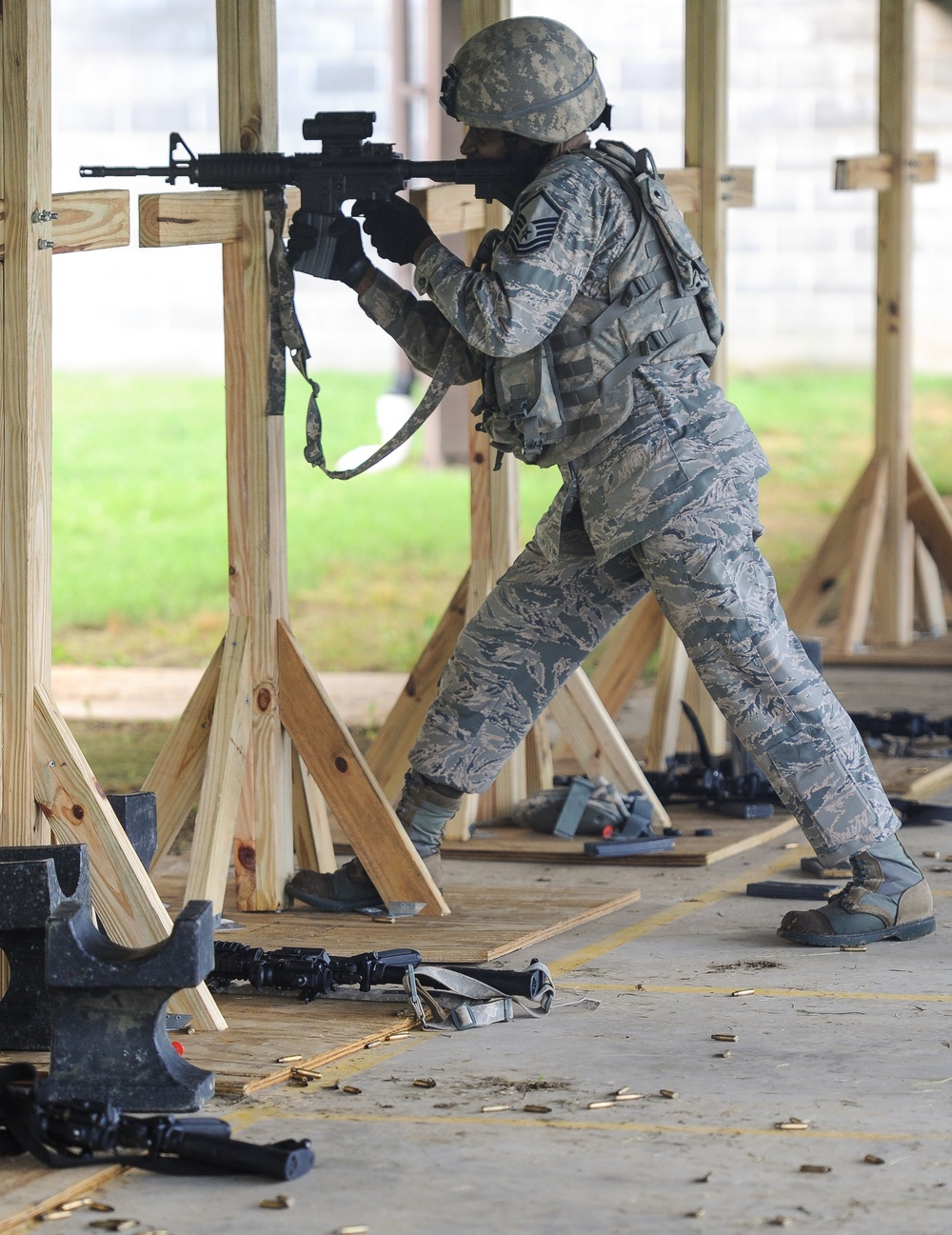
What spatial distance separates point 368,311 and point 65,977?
6.51 ft

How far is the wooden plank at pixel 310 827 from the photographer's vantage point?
4906 millimetres

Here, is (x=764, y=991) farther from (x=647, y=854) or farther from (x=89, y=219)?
(x=89, y=219)

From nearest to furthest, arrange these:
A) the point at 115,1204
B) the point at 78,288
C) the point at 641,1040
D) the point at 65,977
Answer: the point at 115,1204, the point at 65,977, the point at 641,1040, the point at 78,288

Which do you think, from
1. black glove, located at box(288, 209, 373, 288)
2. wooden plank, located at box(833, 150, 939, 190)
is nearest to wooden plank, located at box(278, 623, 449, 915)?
black glove, located at box(288, 209, 373, 288)

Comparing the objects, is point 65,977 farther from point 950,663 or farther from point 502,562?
point 950,663

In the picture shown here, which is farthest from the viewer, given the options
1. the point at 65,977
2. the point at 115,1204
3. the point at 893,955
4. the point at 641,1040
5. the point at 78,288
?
the point at 78,288

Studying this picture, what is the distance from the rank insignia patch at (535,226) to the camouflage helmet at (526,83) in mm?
275

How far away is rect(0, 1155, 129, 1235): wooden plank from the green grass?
7.50 meters

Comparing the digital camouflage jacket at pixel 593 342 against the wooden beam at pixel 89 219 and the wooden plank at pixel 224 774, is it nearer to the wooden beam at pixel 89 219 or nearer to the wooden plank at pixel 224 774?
the wooden beam at pixel 89 219

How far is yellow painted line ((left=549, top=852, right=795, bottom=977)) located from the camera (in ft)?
14.1

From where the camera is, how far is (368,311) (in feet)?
15.0

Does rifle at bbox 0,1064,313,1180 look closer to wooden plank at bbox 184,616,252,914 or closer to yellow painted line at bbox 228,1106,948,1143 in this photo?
yellow painted line at bbox 228,1106,948,1143

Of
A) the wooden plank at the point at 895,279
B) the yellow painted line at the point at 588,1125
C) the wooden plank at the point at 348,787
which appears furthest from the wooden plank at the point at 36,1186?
the wooden plank at the point at 895,279

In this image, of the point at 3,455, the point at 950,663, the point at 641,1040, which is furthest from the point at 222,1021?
the point at 950,663
